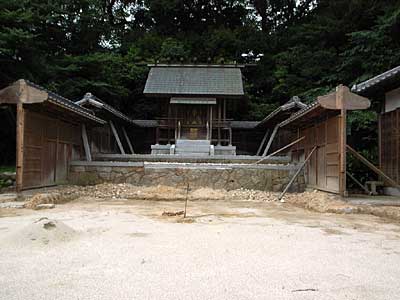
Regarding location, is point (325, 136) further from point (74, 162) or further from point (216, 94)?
point (216, 94)

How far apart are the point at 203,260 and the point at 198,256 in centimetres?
19

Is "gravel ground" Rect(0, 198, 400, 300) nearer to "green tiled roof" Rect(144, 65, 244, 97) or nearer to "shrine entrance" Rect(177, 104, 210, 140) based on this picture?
"green tiled roof" Rect(144, 65, 244, 97)

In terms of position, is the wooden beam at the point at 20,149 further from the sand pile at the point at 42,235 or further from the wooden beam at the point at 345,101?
the wooden beam at the point at 345,101

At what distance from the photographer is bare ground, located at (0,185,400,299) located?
344cm

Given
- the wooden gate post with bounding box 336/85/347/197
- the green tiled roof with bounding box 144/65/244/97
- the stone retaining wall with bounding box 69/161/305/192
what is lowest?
the stone retaining wall with bounding box 69/161/305/192

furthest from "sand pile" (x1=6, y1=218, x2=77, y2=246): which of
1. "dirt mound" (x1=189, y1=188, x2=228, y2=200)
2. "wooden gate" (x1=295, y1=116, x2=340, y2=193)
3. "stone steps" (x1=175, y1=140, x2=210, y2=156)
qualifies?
"stone steps" (x1=175, y1=140, x2=210, y2=156)

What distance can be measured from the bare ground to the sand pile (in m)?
0.01

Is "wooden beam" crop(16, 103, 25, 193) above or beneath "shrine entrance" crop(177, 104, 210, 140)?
beneath

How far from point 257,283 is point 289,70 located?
78.0 feet

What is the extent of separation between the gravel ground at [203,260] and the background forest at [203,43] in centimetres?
1095

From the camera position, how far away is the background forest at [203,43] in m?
16.9

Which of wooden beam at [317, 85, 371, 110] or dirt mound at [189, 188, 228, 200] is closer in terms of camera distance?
wooden beam at [317, 85, 371, 110]

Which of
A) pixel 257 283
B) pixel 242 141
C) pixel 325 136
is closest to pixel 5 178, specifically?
pixel 325 136

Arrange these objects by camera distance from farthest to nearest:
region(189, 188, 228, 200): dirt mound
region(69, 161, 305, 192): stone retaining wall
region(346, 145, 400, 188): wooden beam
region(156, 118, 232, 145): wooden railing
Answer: region(156, 118, 232, 145): wooden railing, region(69, 161, 305, 192): stone retaining wall, region(189, 188, 228, 200): dirt mound, region(346, 145, 400, 188): wooden beam
